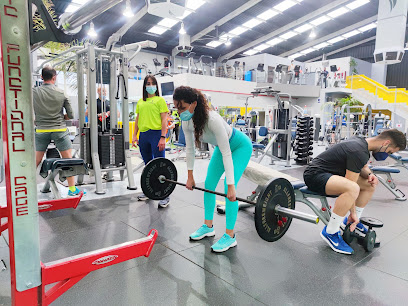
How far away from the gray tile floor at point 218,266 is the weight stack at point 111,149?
83 centimetres

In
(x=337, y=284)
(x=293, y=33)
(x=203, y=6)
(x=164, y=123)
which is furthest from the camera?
(x=293, y=33)

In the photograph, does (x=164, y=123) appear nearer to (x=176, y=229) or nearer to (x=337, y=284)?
(x=176, y=229)

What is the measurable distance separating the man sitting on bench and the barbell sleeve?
0.70 meters

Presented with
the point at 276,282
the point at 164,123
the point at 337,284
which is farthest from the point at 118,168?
the point at 337,284

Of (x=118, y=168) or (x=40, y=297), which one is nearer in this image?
(x=40, y=297)

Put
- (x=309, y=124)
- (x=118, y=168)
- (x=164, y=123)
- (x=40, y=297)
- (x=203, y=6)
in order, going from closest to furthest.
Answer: (x=40, y=297), (x=164, y=123), (x=118, y=168), (x=309, y=124), (x=203, y=6)

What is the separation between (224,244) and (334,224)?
33.6 inches

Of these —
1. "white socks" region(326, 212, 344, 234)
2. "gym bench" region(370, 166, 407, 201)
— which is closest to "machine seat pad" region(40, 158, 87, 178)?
"white socks" region(326, 212, 344, 234)

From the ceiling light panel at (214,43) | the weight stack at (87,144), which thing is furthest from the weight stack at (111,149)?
the ceiling light panel at (214,43)

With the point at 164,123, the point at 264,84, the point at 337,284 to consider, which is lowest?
the point at 337,284

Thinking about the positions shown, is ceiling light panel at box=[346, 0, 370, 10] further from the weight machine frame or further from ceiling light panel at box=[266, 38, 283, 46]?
the weight machine frame

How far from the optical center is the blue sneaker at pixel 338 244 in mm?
2285

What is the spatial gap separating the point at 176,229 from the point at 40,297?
1531 millimetres

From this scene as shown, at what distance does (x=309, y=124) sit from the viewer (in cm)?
641
